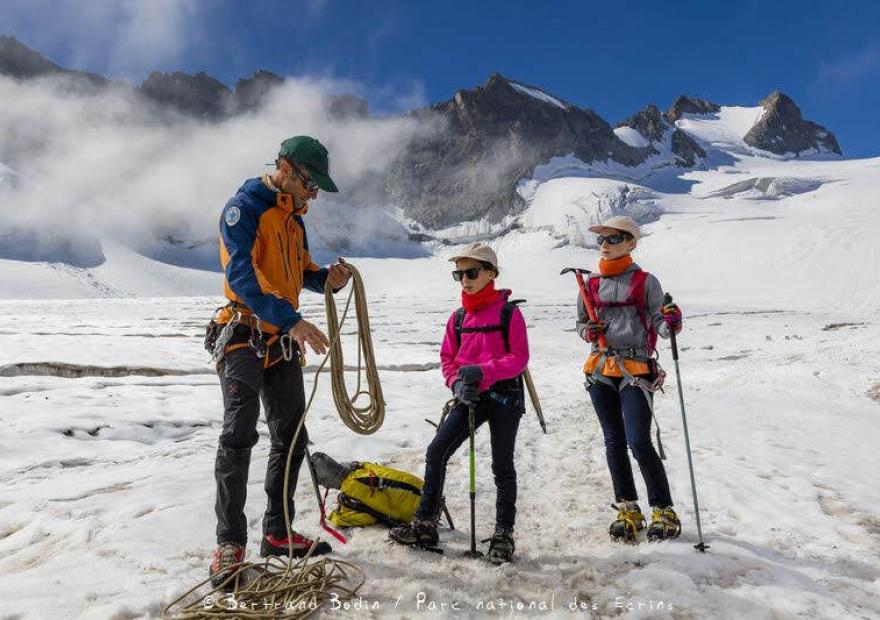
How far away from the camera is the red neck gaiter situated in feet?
14.6

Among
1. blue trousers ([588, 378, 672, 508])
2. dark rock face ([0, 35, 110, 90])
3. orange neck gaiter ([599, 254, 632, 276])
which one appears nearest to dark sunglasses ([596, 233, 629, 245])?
orange neck gaiter ([599, 254, 632, 276])

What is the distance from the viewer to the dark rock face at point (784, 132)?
165m

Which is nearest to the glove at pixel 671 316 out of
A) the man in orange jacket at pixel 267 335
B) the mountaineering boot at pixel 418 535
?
the mountaineering boot at pixel 418 535

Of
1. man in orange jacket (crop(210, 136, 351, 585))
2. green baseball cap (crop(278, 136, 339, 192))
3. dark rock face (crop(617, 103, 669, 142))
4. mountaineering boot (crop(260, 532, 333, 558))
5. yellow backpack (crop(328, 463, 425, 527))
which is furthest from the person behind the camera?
dark rock face (crop(617, 103, 669, 142))

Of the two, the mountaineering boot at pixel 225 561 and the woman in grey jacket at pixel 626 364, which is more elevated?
the woman in grey jacket at pixel 626 364

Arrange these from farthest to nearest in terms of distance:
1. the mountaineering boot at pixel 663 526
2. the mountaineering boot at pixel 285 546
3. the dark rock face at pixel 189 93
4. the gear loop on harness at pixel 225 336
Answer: the dark rock face at pixel 189 93
the mountaineering boot at pixel 663 526
the mountaineering boot at pixel 285 546
the gear loop on harness at pixel 225 336

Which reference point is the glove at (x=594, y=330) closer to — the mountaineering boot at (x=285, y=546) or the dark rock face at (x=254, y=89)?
the mountaineering boot at (x=285, y=546)

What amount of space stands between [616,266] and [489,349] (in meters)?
1.46

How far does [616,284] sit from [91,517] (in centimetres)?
492

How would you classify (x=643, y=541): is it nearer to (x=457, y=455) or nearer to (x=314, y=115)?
(x=457, y=455)

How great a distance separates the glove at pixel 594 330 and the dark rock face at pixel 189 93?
140061 mm

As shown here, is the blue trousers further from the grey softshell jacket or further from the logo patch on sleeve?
the logo patch on sleeve

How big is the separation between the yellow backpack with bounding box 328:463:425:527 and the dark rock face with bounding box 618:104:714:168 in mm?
138801

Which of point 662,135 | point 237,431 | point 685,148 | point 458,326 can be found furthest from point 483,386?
point 662,135
